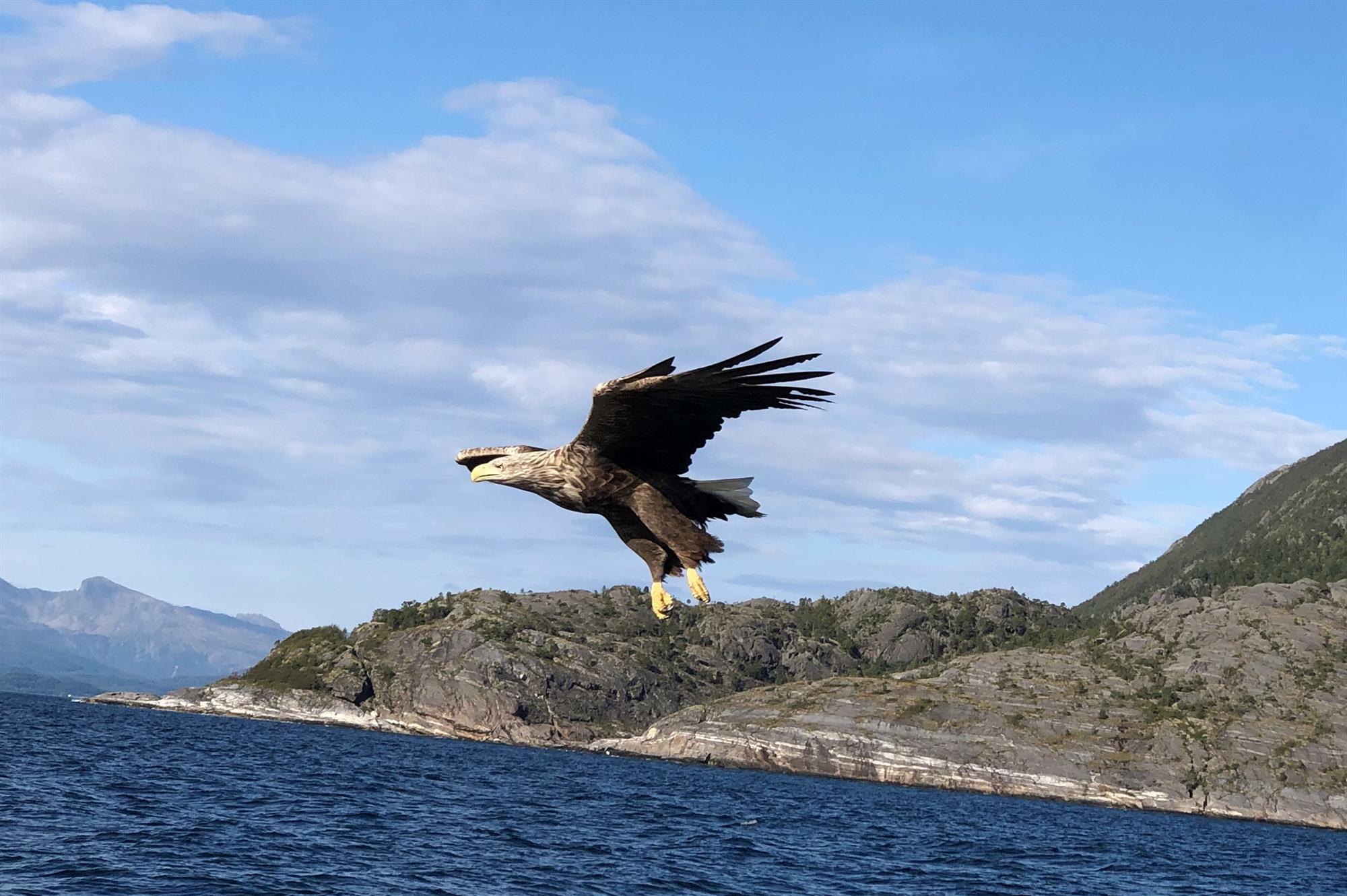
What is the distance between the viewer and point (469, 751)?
448 feet

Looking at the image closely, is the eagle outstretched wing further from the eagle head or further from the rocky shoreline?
the rocky shoreline

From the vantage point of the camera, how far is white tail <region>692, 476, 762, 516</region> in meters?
12.2

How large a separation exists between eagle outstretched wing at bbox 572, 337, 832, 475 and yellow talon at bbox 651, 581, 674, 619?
3.94ft

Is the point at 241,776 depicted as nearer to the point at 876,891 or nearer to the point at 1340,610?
the point at 876,891

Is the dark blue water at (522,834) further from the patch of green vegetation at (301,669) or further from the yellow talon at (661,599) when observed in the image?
the patch of green vegetation at (301,669)

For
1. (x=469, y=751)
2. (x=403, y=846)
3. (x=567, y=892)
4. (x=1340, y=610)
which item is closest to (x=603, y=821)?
(x=403, y=846)

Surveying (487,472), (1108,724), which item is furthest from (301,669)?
(487,472)

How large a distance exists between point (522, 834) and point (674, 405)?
2086 inches

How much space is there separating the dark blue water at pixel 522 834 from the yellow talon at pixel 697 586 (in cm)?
3119

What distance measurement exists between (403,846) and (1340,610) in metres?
150

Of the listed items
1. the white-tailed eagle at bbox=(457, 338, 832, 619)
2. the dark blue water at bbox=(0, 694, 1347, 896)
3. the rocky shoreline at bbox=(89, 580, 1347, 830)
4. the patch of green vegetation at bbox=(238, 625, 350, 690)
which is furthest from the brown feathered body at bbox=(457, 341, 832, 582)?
the patch of green vegetation at bbox=(238, 625, 350, 690)

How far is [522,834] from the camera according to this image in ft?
199

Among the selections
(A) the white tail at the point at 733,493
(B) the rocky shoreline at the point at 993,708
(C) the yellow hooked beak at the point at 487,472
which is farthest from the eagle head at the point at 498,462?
(B) the rocky shoreline at the point at 993,708

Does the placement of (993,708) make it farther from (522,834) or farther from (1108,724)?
(522,834)
